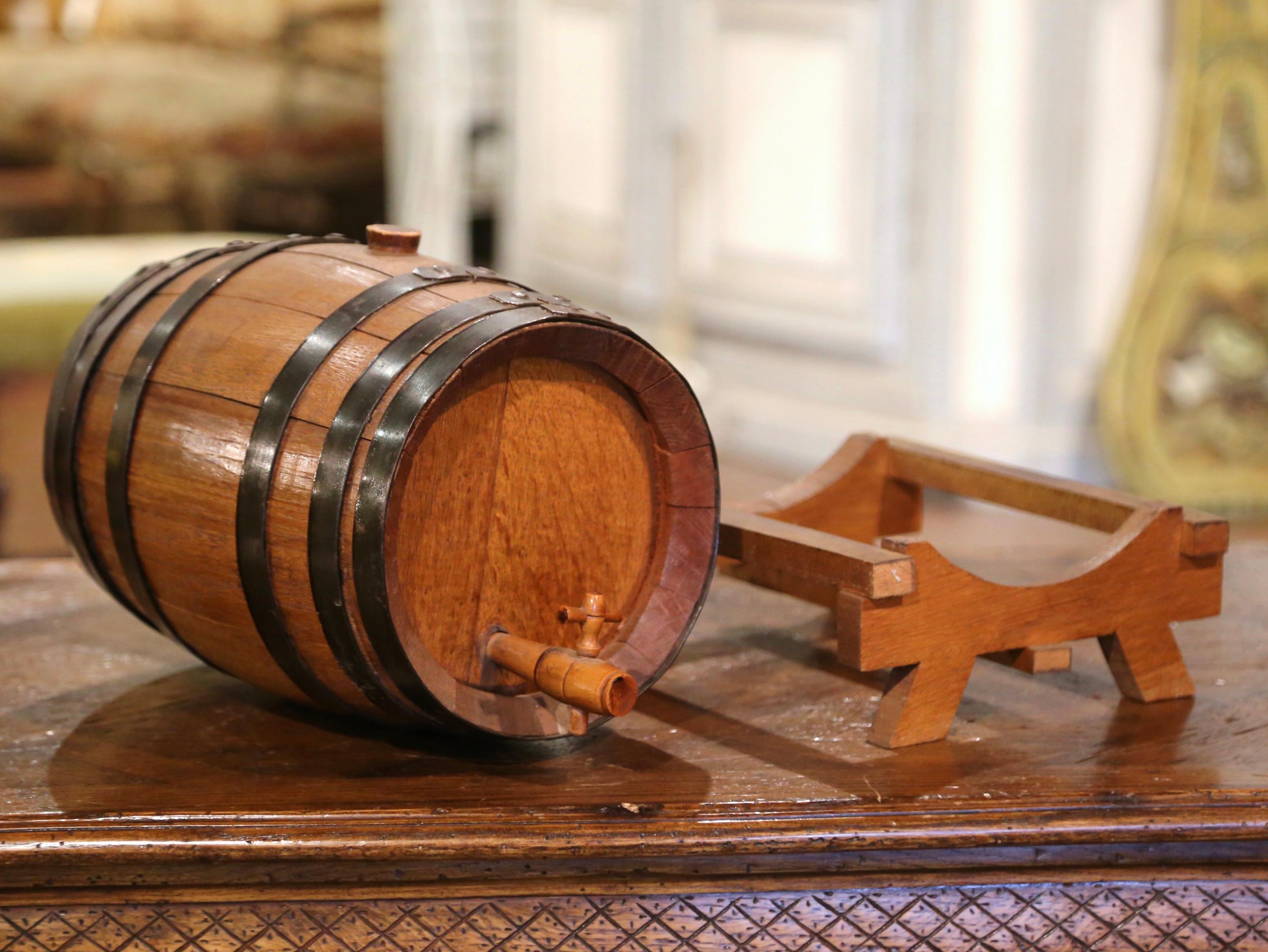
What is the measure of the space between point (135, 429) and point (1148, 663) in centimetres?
93

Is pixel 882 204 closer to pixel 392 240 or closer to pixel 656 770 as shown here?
pixel 392 240

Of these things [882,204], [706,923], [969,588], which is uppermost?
[882,204]

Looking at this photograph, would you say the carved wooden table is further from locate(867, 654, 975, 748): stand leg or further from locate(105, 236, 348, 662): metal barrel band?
locate(105, 236, 348, 662): metal barrel band

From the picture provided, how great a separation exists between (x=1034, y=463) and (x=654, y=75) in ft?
5.85

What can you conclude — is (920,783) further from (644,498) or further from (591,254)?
(591,254)

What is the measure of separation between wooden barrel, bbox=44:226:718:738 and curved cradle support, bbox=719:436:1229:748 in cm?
13

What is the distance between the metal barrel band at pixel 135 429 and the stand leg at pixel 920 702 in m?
0.62

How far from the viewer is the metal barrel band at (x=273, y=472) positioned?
1.21 metres

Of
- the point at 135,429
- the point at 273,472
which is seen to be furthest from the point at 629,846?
the point at 135,429

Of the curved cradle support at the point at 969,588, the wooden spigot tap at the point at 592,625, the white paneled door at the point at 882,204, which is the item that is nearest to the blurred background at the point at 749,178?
the white paneled door at the point at 882,204

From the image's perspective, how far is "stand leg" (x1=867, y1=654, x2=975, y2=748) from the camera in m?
1.33

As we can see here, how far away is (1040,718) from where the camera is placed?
142 cm

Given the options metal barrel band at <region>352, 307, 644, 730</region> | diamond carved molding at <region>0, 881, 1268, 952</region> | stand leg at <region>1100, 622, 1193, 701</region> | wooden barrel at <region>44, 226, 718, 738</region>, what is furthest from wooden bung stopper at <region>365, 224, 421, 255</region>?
stand leg at <region>1100, 622, 1193, 701</region>

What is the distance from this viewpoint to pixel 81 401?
1.41 meters
